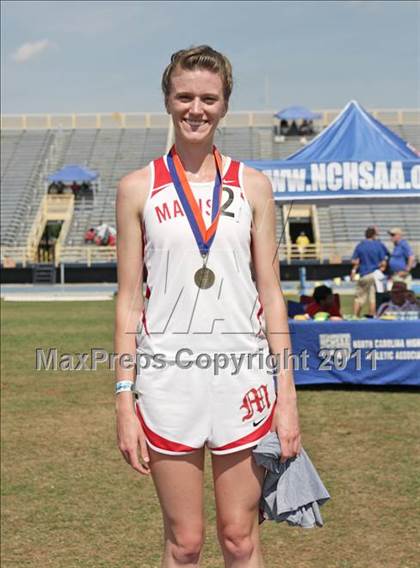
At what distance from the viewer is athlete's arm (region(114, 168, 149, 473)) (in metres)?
2.73

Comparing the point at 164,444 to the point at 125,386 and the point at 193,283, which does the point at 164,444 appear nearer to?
the point at 125,386

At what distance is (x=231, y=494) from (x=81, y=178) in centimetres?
3482

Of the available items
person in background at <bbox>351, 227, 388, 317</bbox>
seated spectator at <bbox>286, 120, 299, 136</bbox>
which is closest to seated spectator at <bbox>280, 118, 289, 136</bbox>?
seated spectator at <bbox>286, 120, 299, 136</bbox>

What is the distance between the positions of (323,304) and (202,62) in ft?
24.5

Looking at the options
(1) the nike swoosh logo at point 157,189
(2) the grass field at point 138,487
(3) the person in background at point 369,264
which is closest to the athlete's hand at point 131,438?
(1) the nike swoosh logo at point 157,189

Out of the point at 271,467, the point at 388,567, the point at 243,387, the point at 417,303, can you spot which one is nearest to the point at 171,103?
the point at 243,387

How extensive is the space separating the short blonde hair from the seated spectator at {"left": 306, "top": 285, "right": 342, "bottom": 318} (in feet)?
23.8

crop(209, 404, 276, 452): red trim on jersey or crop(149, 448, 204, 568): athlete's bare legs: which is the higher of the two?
crop(209, 404, 276, 452): red trim on jersey

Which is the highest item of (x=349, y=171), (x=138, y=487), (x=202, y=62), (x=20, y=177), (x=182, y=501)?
(x=20, y=177)

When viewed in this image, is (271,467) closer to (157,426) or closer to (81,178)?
(157,426)

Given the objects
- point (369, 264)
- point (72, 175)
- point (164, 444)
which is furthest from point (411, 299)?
point (72, 175)

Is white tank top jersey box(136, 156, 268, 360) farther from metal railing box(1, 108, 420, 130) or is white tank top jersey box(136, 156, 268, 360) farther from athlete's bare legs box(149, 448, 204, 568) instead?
metal railing box(1, 108, 420, 130)

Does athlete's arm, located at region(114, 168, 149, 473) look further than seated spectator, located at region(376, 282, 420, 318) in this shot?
No

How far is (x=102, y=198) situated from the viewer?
39.5 meters
